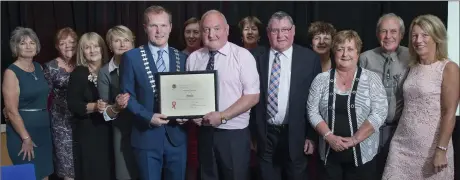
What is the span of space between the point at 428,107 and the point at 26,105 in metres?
2.50

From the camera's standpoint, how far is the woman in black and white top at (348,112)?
9.30 ft

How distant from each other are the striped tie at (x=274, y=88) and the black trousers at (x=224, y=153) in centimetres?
19

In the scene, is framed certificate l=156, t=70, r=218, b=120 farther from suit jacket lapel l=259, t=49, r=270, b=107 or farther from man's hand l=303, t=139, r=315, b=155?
man's hand l=303, t=139, r=315, b=155

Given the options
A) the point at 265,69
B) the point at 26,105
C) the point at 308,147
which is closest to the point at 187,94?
the point at 265,69

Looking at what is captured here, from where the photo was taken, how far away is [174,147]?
2.95m

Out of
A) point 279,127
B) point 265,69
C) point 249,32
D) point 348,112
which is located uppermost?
point 249,32

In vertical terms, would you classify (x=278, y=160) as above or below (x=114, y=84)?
below

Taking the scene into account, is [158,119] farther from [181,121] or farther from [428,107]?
[428,107]

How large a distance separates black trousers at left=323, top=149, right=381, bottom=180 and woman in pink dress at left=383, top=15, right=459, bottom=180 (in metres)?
0.14

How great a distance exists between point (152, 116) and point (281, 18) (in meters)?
0.95

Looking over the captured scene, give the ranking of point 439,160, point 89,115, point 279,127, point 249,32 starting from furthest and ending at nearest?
point 249,32, point 89,115, point 279,127, point 439,160

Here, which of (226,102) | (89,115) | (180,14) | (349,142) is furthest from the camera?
(180,14)

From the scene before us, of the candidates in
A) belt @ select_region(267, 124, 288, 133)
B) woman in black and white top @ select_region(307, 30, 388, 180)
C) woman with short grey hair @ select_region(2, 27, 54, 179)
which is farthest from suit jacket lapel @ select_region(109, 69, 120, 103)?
woman in black and white top @ select_region(307, 30, 388, 180)

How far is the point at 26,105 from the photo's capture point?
3.41 m
